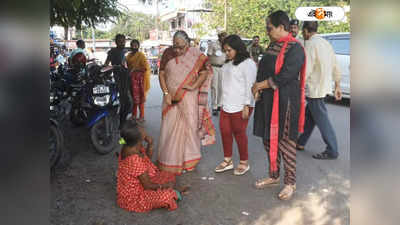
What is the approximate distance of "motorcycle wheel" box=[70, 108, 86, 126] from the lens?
6895 mm

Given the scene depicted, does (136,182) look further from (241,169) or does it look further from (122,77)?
(122,77)

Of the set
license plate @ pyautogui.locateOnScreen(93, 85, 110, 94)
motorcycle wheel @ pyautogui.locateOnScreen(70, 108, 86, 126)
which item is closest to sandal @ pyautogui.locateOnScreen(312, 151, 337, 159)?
license plate @ pyautogui.locateOnScreen(93, 85, 110, 94)

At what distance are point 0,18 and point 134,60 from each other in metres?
6.06

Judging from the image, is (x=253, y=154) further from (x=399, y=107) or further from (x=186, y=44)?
(x=399, y=107)

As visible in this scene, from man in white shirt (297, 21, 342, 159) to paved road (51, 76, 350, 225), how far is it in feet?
0.93

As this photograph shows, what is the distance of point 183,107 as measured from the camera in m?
4.40

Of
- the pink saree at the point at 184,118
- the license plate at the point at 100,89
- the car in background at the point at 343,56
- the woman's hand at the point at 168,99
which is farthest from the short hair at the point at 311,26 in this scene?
the car in background at the point at 343,56

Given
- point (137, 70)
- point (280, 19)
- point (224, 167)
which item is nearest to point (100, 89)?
point (137, 70)

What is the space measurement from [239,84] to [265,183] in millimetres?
1100

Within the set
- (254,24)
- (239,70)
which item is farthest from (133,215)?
(254,24)

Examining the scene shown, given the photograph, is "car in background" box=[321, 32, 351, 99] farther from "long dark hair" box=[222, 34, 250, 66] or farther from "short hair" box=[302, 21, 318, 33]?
"long dark hair" box=[222, 34, 250, 66]

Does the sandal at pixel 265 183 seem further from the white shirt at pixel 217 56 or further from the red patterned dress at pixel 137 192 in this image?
the white shirt at pixel 217 56

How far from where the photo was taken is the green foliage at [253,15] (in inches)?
864

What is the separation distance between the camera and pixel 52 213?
344cm
